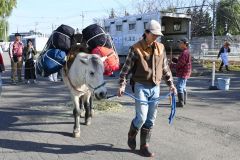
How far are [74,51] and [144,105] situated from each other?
2.40 metres

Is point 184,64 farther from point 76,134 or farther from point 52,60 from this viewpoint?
point 76,134

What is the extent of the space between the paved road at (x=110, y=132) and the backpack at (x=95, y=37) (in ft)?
5.35

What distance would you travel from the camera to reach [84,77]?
6887mm

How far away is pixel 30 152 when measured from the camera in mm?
6379

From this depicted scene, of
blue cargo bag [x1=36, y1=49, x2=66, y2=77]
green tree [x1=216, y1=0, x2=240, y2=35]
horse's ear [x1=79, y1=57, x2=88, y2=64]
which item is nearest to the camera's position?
horse's ear [x1=79, y1=57, x2=88, y2=64]

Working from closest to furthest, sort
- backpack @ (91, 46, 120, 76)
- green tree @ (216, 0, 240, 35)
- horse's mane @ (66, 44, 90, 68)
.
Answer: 1. backpack @ (91, 46, 120, 76)
2. horse's mane @ (66, 44, 90, 68)
3. green tree @ (216, 0, 240, 35)

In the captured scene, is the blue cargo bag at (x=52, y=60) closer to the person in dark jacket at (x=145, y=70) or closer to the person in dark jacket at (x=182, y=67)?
the person in dark jacket at (x=145, y=70)

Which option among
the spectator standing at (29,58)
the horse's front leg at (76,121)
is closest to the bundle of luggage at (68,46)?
the horse's front leg at (76,121)

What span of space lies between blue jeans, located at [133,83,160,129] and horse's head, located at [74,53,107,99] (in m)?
0.67

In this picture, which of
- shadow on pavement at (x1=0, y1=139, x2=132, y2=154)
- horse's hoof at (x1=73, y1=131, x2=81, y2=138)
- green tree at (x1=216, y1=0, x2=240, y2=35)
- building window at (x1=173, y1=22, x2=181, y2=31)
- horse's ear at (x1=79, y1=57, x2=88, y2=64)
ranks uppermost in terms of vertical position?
green tree at (x1=216, y1=0, x2=240, y2=35)

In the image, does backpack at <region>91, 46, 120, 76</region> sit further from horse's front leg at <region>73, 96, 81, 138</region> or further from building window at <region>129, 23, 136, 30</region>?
building window at <region>129, 23, 136, 30</region>

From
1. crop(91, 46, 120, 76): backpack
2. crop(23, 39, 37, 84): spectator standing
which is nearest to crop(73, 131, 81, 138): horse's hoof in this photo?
crop(91, 46, 120, 76): backpack

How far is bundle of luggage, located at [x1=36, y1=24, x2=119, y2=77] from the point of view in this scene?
25.0 feet

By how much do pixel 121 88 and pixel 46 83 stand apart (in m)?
10.7
